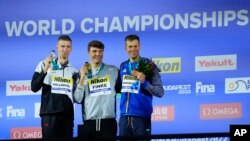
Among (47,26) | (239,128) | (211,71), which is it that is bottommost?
(239,128)

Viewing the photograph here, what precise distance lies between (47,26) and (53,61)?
1.50 feet

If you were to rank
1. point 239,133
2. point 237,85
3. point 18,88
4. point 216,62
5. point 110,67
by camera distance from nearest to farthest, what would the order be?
point 239,133
point 237,85
point 216,62
point 110,67
point 18,88

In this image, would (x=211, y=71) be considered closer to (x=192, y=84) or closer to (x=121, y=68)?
(x=192, y=84)

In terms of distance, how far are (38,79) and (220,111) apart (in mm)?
2045

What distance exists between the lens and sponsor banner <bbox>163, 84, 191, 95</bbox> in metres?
7.00

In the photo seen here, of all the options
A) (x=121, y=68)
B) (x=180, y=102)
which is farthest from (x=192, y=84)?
(x=121, y=68)

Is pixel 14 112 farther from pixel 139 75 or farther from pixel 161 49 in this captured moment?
pixel 161 49

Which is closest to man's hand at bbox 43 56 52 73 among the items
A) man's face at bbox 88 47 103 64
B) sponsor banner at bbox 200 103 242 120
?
man's face at bbox 88 47 103 64

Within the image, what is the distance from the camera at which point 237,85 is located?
22.4 feet

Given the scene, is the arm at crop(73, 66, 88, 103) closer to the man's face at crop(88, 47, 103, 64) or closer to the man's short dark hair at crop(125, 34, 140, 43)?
the man's face at crop(88, 47, 103, 64)

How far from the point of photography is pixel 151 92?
695 centimetres

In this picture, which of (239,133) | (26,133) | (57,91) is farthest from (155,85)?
(239,133)

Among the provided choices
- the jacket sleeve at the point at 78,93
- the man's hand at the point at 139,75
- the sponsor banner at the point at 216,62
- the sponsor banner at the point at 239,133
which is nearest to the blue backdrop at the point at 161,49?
the sponsor banner at the point at 216,62

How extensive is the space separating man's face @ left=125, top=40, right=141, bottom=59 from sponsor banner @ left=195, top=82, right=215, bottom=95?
73 centimetres
